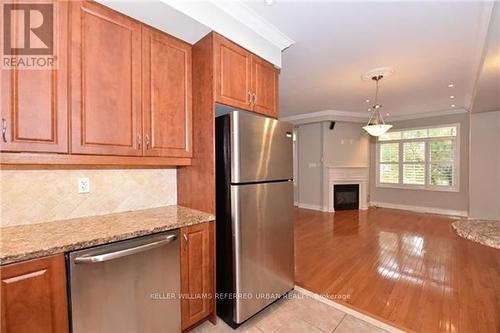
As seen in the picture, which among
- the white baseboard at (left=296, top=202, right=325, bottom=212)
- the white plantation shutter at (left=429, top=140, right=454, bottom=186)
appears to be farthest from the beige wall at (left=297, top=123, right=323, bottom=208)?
the white plantation shutter at (left=429, top=140, right=454, bottom=186)

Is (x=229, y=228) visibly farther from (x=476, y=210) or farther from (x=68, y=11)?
(x=476, y=210)

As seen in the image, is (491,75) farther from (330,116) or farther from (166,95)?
(166,95)

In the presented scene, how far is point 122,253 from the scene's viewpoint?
1.32 m

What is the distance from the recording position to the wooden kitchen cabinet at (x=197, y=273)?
168 centimetres

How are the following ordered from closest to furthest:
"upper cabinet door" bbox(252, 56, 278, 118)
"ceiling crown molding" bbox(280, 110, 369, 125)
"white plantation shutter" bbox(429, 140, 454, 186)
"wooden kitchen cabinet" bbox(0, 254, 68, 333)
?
"wooden kitchen cabinet" bbox(0, 254, 68, 333) → "upper cabinet door" bbox(252, 56, 278, 118) → "white plantation shutter" bbox(429, 140, 454, 186) → "ceiling crown molding" bbox(280, 110, 369, 125)

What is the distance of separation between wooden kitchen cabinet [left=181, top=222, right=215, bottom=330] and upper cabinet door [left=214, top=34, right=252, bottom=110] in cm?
104

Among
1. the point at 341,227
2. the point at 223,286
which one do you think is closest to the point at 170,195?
the point at 223,286

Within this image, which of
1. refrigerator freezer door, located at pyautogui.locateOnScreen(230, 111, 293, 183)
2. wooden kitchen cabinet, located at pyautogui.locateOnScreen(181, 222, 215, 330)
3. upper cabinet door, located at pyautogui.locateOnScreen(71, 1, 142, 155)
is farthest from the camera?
refrigerator freezer door, located at pyautogui.locateOnScreen(230, 111, 293, 183)

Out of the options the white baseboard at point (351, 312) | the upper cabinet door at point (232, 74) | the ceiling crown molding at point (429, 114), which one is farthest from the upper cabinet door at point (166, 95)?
the ceiling crown molding at point (429, 114)

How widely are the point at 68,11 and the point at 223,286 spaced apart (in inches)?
84.3

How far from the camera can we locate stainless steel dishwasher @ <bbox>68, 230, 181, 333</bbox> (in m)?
1.22

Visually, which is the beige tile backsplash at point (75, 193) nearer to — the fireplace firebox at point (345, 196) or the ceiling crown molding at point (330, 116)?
the ceiling crown molding at point (330, 116)

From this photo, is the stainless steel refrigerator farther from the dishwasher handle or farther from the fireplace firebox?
the fireplace firebox

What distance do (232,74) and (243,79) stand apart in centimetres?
13
